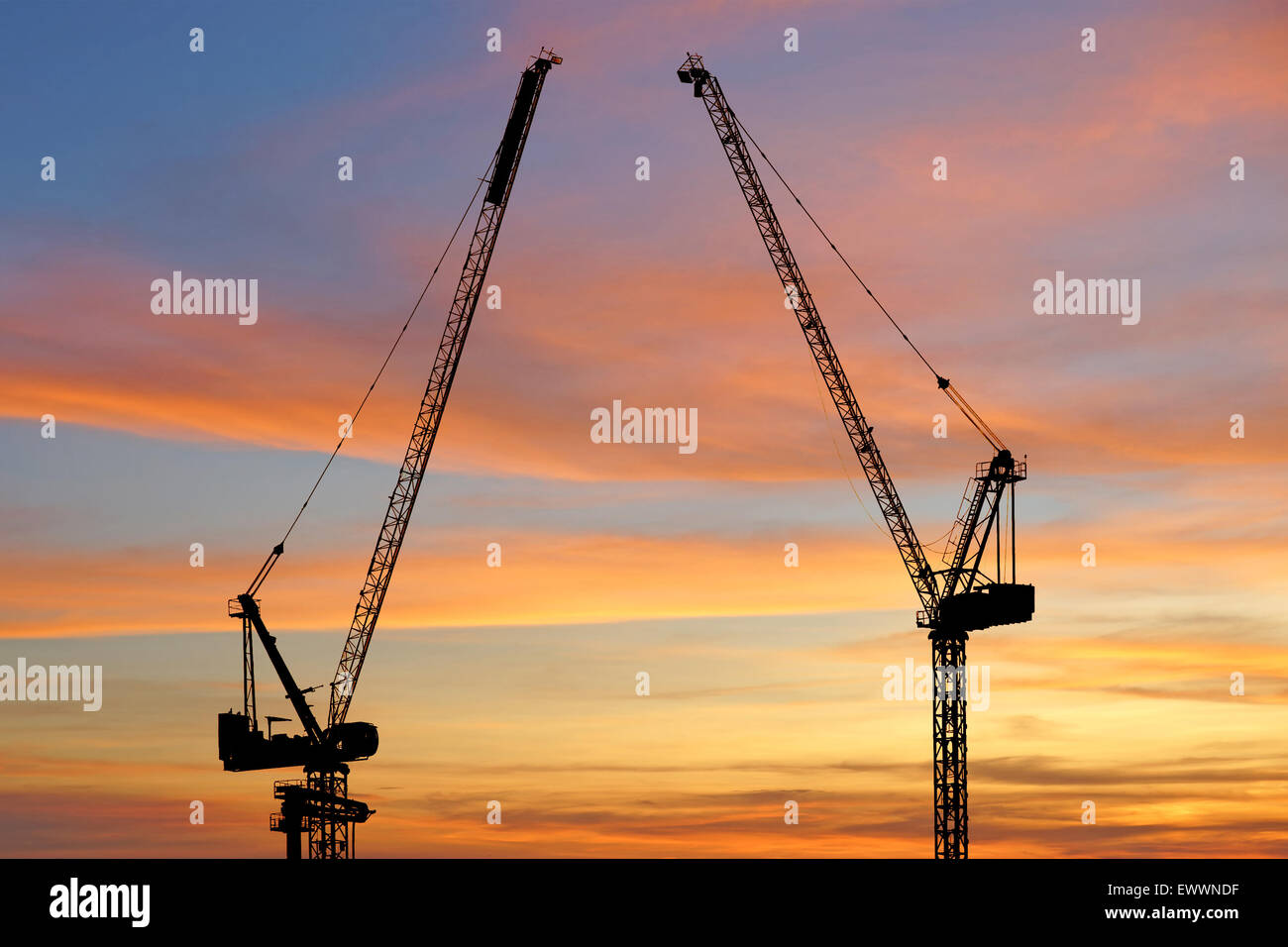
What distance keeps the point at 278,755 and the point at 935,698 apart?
7007 centimetres

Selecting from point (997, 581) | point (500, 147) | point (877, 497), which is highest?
point (500, 147)

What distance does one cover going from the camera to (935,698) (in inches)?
6142

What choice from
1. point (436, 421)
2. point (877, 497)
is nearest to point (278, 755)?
point (436, 421)
